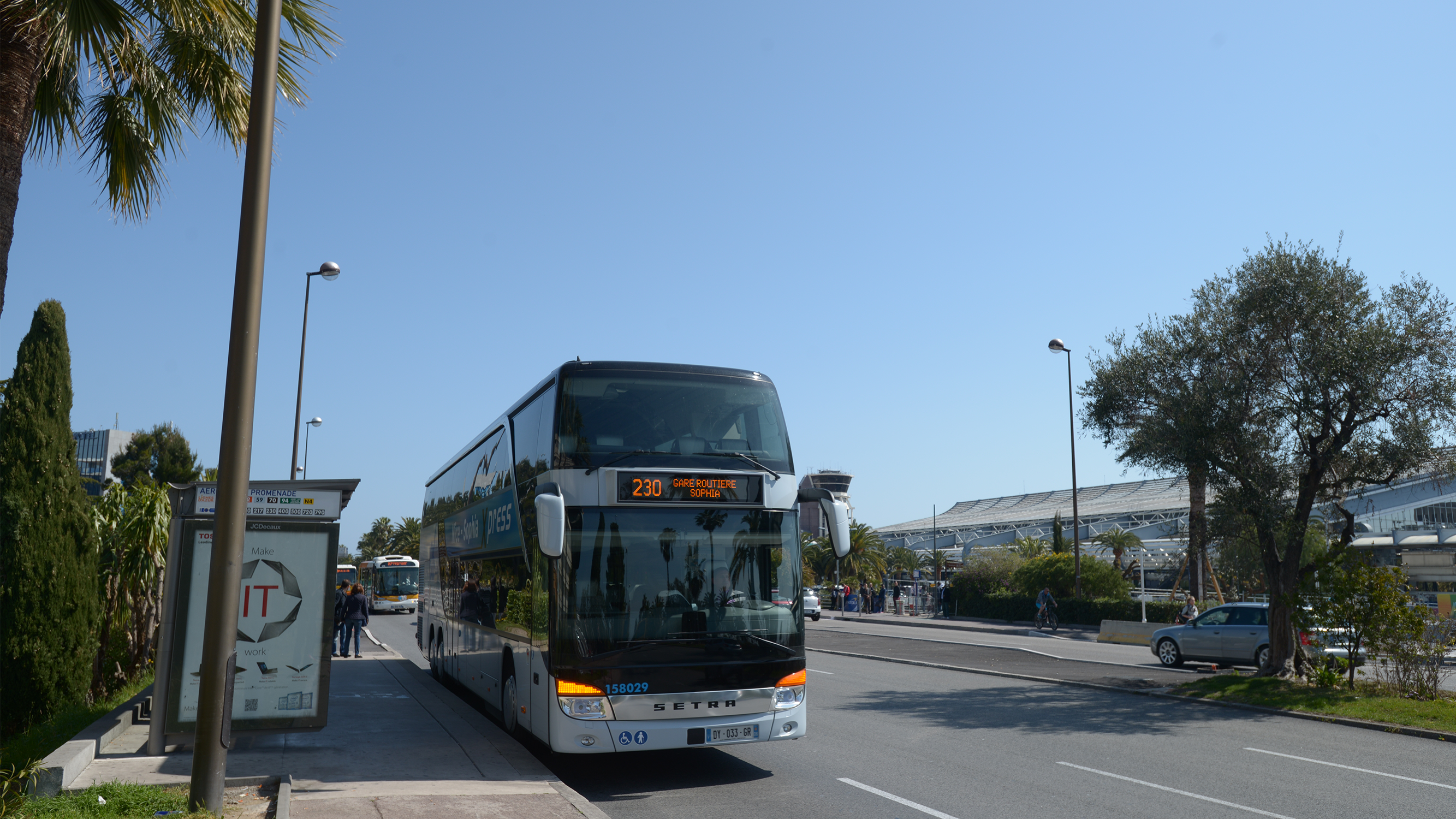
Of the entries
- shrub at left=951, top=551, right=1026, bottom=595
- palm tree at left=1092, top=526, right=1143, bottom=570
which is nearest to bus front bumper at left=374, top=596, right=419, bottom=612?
shrub at left=951, top=551, right=1026, bottom=595

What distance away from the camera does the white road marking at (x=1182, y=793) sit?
8.29 metres

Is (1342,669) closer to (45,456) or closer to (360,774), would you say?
(360,774)

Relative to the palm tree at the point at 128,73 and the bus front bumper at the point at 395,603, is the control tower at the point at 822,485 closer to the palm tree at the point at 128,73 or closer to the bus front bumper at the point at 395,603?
the bus front bumper at the point at 395,603

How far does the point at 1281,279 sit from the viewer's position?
642 inches

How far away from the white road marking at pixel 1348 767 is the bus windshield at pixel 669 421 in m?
6.58

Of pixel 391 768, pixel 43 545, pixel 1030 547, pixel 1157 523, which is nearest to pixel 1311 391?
pixel 391 768

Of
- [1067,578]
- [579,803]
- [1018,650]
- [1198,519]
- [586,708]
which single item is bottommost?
[1018,650]

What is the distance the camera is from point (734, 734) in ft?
30.2

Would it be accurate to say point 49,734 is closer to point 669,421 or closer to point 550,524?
point 550,524

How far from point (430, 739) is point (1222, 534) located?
42.5 ft

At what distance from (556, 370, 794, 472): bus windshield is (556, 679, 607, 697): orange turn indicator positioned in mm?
1940

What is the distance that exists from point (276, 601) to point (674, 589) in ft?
13.6

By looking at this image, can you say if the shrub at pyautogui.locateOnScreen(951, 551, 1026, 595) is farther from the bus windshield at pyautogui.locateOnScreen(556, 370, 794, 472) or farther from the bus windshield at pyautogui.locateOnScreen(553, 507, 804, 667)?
the bus windshield at pyautogui.locateOnScreen(553, 507, 804, 667)

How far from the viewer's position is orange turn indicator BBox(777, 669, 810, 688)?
9.50 m
